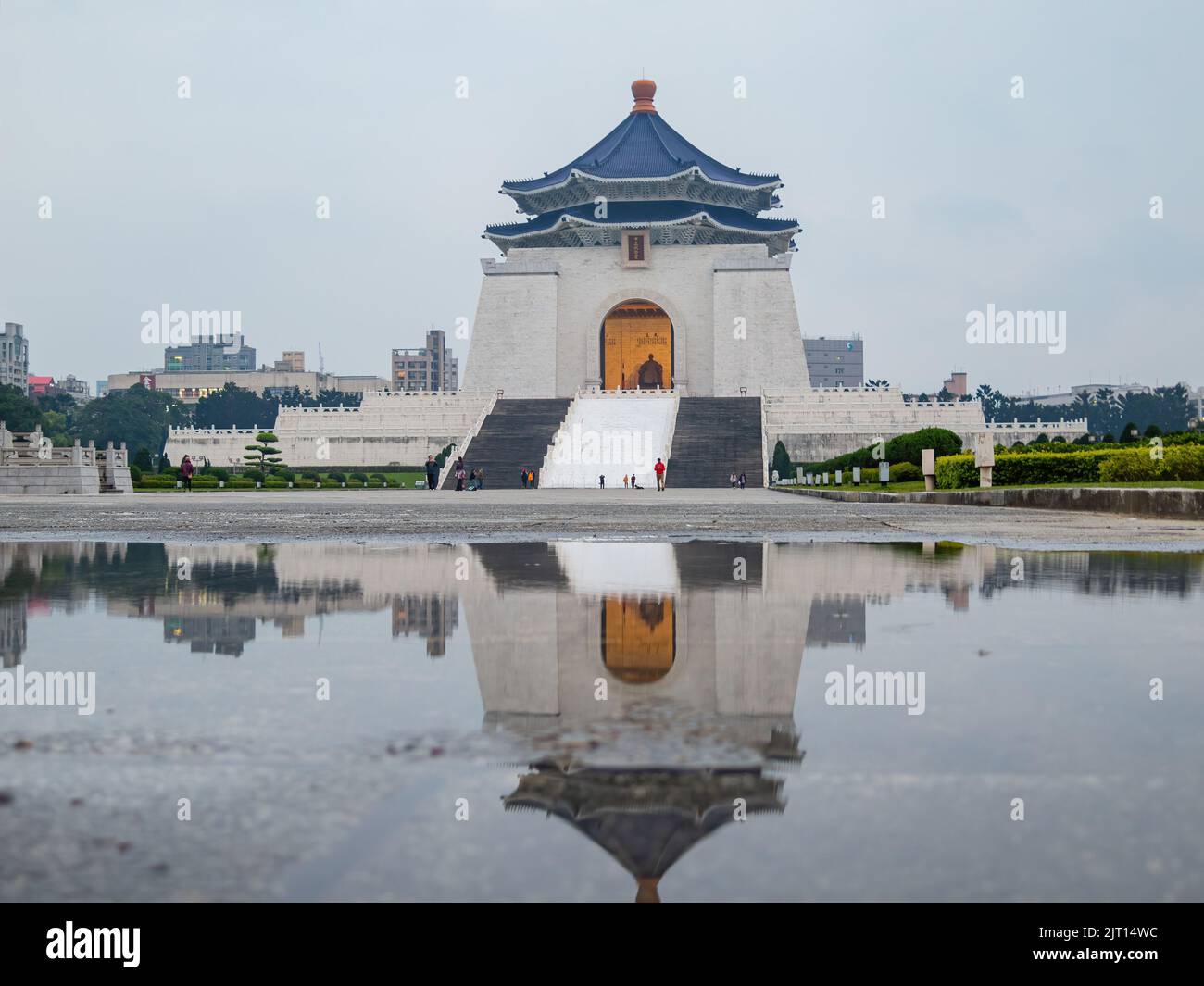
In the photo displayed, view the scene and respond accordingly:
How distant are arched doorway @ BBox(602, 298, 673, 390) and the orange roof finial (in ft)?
33.4

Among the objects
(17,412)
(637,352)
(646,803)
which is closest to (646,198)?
(637,352)

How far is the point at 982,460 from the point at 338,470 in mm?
32402

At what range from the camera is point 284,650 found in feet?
10.2

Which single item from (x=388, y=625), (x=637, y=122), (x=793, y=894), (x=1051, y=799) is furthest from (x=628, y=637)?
(x=637, y=122)

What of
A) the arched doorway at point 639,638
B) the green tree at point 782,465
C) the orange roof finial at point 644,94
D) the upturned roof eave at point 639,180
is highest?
the orange roof finial at point 644,94

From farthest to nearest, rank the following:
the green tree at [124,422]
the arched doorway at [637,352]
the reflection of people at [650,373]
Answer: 1. the green tree at [124,422]
2. the reflection of people at [650,373]
3. the arched doorway at [637,352]

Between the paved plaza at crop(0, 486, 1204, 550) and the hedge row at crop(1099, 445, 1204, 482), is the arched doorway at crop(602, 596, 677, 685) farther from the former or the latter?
the hedge row at crop(1099, 445, 1204, 482)

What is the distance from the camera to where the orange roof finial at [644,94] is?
57.8m

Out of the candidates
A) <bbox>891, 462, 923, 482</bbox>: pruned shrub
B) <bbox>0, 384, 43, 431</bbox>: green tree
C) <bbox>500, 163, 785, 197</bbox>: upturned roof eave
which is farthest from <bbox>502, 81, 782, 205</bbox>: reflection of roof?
<bbox>891, 462, 923, 482</bbox>: pruned shrub

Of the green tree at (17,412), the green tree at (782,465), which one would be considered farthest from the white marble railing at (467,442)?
the green tree at (17,412)

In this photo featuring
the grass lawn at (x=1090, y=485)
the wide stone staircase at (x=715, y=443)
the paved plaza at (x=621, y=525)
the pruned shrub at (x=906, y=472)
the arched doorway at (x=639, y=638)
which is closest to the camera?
the arched doorway at (x=639, y=638)

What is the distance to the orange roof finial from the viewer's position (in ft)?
189

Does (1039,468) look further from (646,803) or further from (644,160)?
(644,160)

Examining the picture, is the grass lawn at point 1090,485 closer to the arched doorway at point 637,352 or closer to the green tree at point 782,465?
the green tree at point 782,465
